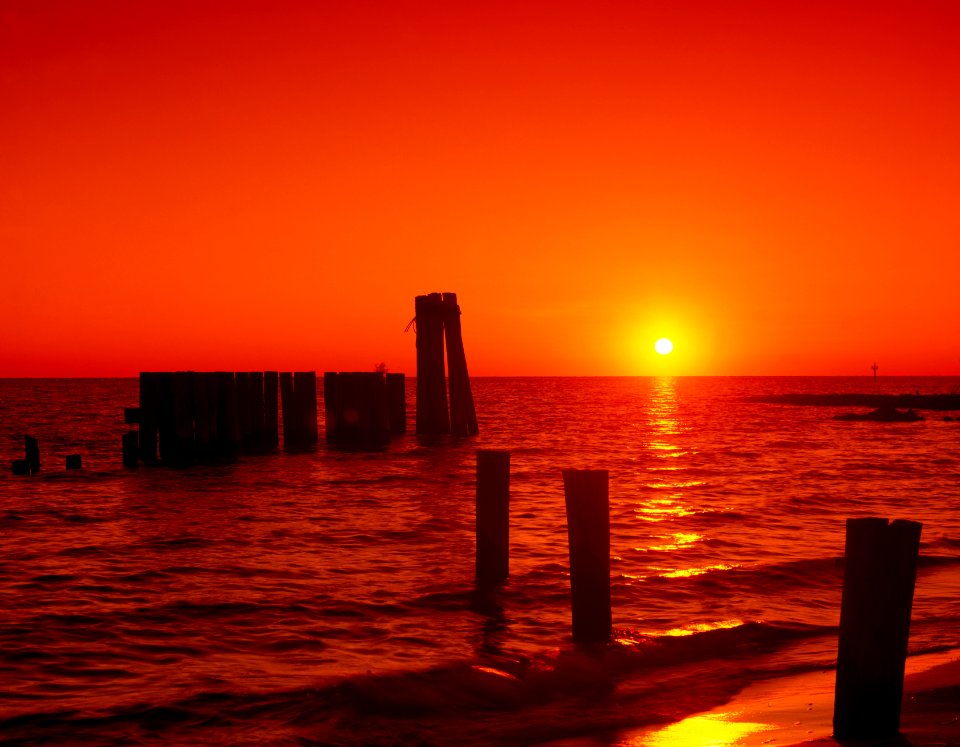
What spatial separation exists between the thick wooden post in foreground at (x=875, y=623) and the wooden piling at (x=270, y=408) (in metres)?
19.3

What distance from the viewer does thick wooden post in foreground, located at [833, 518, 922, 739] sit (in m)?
4.97

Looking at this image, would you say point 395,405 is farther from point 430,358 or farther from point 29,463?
point 29,463

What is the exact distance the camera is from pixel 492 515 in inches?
390

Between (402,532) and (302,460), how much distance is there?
9967 millimetres

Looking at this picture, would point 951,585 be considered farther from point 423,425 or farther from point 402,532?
point 423,425

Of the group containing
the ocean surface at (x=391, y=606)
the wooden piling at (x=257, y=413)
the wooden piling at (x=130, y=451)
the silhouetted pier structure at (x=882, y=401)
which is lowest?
the ocean surface at (x=391, y=606)

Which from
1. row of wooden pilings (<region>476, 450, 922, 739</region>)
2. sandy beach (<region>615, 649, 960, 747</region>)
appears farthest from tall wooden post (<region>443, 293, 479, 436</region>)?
row of wooden pilings (<region>476, 450, 922, 739</region>)

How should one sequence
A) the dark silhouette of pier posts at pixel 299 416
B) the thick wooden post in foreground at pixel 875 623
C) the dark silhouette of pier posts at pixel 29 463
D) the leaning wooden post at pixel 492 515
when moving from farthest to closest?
the dark silhouette of pier posts at pixel 299 416 → the dark silhouette of pier posts at pixel 29 463 → the leaning wooden post at pixel 492 515 → the thick wooden post in foreground at pixel 875 623

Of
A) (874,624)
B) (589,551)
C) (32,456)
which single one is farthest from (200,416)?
(874,624)

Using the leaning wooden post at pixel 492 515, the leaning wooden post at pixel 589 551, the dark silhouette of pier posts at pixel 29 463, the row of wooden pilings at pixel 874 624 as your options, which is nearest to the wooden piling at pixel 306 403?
the dark silhouette of pier posts at pixel 29 463

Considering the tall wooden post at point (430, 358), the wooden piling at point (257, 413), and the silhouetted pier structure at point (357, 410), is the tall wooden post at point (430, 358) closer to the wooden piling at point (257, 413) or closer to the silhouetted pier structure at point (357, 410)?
the silhouetted pier structure at point (357, 410)

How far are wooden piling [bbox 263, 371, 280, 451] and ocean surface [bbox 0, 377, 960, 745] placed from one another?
2.51 m

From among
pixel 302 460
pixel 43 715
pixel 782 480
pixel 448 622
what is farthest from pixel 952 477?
Answer: pixel 43 715

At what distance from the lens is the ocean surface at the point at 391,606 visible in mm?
6598
